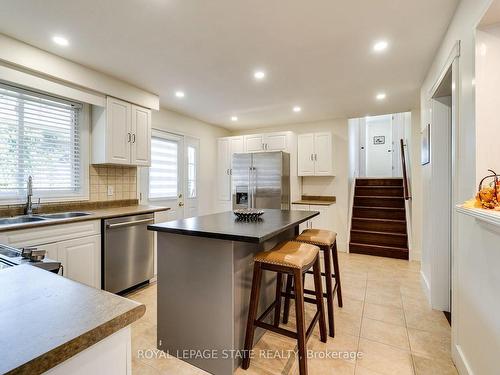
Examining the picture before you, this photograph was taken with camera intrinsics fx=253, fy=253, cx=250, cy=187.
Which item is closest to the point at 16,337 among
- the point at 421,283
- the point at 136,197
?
the point at 136,197

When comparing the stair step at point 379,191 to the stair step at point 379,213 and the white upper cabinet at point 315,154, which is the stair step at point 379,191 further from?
the white upper cabinet at point 315,154

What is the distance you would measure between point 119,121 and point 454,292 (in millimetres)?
3708

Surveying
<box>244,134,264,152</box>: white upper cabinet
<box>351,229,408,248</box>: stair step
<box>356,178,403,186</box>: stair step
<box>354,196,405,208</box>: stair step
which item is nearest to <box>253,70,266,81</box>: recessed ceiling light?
<box>244,134,264,152</box>: white upper cabinet

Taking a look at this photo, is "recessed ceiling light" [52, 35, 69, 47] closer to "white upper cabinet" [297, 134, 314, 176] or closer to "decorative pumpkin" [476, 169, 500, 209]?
"decorative pumpkin" [476, 169, 500, 209]

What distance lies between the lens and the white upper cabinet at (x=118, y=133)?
9.90ft

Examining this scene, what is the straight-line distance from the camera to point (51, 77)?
99.7 inches

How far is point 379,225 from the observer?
479cm

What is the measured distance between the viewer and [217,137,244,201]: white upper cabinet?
207 inches

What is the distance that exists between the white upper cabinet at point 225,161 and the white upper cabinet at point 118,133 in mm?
2094

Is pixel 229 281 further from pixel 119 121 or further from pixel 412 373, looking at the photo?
pixel 119 121

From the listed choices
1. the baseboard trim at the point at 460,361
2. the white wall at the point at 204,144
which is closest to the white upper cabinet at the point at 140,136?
the white wall at the point at 204,144

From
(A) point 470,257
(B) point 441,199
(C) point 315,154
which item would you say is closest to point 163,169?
(C) point 315,154

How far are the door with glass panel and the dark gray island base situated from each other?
7.64ft

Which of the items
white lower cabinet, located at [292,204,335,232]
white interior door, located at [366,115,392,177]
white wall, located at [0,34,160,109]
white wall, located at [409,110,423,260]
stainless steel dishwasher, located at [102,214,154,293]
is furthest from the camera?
white interior door, located at [366,115,392,177]
